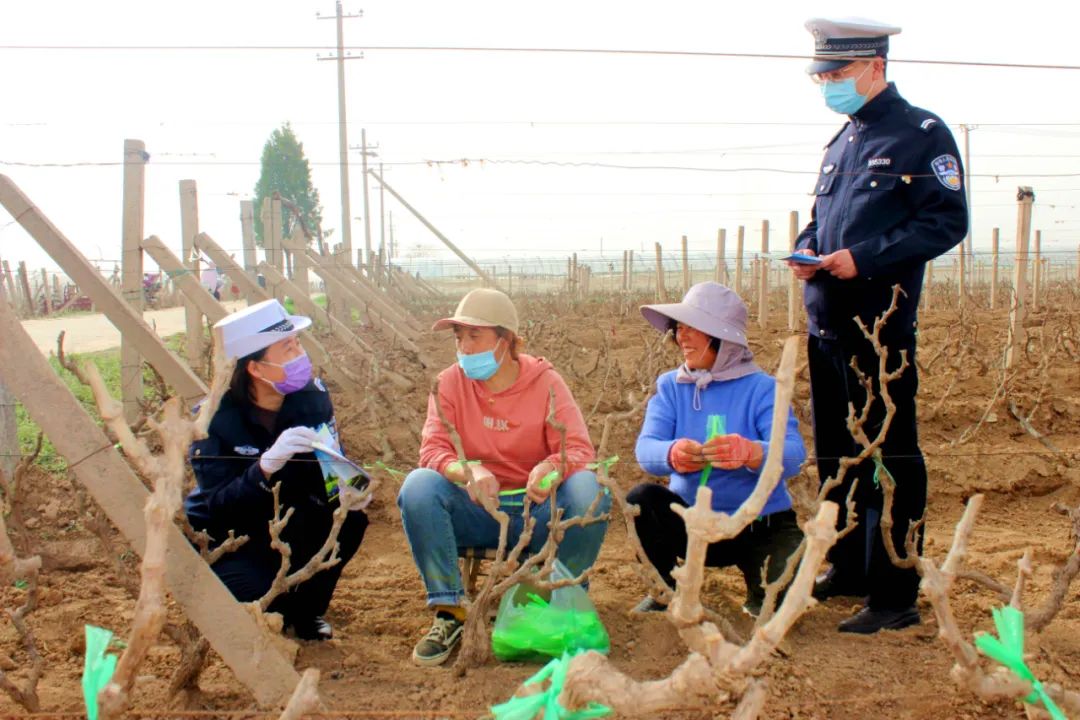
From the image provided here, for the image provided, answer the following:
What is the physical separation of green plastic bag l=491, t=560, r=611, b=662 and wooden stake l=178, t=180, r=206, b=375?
12.2ft

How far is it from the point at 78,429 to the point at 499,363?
1.29m

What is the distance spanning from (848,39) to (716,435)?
1.18 metres

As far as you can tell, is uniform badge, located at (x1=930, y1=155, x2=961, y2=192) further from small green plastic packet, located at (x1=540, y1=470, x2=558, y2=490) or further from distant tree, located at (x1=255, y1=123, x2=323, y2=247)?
distant tree, located at (x1=255, y1=123, x2=323, y2=247)

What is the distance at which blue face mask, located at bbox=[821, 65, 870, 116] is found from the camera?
2.91 meters

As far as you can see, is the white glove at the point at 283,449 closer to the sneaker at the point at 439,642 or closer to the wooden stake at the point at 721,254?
the sneaker at the point at 439,642

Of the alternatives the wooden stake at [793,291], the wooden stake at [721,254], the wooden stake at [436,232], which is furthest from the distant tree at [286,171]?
the wooden stake at [793,291]

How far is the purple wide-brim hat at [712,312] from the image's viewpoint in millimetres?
2920

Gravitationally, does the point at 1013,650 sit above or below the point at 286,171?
below

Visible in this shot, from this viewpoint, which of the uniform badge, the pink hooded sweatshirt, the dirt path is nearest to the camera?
the uniform badge

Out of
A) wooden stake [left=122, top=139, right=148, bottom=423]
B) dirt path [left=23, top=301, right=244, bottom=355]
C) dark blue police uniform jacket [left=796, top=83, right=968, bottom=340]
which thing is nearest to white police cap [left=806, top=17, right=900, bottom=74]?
dark blue police uniform jacket [left=796, top=83, right=968, bottom=340]

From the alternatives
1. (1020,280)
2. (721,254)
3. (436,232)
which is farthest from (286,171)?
(1020,280)

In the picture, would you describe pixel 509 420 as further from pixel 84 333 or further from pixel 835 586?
pixel 84 333

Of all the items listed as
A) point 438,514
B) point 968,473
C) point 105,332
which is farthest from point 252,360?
point 105,332

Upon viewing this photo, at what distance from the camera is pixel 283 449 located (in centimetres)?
280
